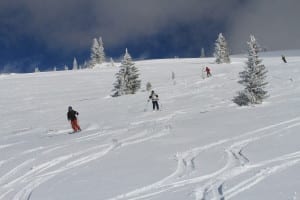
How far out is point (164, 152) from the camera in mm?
15180

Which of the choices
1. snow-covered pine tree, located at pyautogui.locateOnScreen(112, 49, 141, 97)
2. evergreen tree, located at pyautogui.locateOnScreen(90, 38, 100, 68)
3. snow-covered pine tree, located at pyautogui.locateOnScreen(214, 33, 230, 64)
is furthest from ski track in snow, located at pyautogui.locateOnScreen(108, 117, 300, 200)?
evergreen tree, located at pyautogui.locateOnScreen(90, 38, 100, 68)

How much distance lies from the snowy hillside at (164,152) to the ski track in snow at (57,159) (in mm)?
31

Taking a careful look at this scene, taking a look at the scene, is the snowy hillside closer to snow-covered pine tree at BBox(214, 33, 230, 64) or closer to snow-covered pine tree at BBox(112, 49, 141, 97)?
snow-covered pine tree at BBox(112, 49, 141, 97)

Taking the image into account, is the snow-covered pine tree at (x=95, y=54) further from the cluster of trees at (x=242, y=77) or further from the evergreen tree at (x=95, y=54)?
the cluster of trees at (x=242, y=77)

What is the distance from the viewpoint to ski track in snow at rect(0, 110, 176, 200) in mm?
11957

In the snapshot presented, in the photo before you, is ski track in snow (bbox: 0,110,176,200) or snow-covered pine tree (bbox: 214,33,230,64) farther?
snow-covered pine tree (bbox: 214,33,230,64)

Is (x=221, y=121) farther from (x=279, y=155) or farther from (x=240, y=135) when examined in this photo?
(x=279, y=155)

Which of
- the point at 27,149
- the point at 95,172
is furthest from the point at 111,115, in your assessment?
the point at 95,172

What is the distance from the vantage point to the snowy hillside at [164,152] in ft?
33.6

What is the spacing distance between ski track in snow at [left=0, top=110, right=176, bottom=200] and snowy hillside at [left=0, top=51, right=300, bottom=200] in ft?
0.10

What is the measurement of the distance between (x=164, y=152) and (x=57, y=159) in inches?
135

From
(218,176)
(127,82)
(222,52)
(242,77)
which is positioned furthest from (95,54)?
(218,176)

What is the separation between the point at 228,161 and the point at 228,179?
7.31 feet

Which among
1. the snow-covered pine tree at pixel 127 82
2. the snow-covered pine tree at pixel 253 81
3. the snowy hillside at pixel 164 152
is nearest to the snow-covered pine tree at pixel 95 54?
the snow-covered pine tree at pixel 127 82
